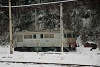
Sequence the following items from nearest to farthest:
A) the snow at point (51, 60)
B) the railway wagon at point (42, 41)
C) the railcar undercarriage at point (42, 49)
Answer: the snow at point (51, 60) → the railcar undercarriage at point (42, 49) → the railway wagon at point (42, 41)

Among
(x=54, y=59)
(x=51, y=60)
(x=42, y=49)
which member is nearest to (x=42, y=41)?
(x=42, y=49)

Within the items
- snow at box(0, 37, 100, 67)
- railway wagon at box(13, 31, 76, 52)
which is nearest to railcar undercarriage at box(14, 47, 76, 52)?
railway wagon at box(13, 31, 76, 52)

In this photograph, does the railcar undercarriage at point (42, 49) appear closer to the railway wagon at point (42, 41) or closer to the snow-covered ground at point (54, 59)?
the railway wagon at point (42, 41)

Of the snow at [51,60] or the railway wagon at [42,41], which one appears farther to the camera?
the railway wagon at [42,41]

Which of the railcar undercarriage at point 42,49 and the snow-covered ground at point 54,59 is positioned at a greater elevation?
the snow-covered ground at point 54,59

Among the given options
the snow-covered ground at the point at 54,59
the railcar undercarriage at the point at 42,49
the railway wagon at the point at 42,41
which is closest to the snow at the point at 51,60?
the snow-covered ground at the point at 54,59

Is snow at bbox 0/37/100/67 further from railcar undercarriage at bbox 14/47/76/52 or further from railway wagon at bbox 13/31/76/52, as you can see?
railway wagon at bbox 13/31/76/52

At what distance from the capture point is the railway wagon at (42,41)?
79.8 ft

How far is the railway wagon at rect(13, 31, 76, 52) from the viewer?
24.3 m

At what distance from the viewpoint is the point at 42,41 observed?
24.7 m

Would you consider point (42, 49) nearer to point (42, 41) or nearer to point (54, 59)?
point (42, 41)

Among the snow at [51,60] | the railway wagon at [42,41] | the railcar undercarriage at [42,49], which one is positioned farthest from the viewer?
the railway wagon at [42,41]

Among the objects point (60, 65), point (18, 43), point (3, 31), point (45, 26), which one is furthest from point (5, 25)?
point (60, 65)

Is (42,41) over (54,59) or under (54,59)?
over
